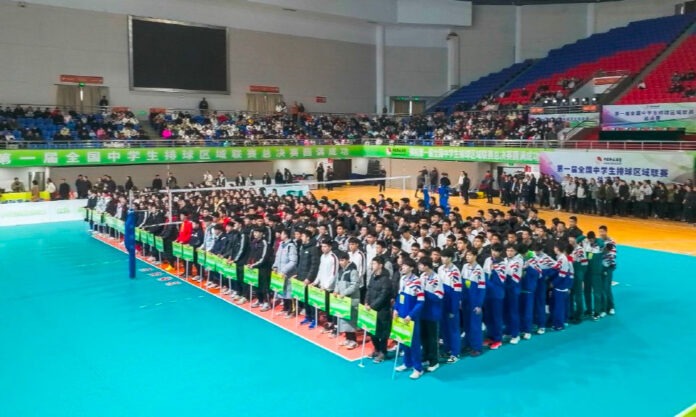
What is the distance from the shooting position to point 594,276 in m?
11.5

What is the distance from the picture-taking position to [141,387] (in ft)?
28.1

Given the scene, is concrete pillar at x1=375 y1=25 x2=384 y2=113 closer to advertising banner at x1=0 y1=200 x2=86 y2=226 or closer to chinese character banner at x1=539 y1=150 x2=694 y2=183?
chinese character banner at x1=539 y1=150 x2=694 y2=183

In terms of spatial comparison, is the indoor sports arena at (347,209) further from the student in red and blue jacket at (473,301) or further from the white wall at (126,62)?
the white wall at (126,62)

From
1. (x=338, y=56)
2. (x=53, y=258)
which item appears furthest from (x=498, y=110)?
(x=53, y=258)

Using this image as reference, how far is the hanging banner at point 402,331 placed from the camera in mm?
8516

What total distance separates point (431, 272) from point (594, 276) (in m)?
4.57

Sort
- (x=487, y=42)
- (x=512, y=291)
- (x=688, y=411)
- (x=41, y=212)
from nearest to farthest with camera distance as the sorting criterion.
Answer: (x=688, y=411) → (x=512, y=291) → (x=41, y=212) → (x=487, y=42)

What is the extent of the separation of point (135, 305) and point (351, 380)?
6.47 meters

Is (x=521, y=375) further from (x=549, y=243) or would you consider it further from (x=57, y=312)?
(x=57, y=312)

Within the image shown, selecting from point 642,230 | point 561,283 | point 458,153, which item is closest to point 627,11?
point 458,153

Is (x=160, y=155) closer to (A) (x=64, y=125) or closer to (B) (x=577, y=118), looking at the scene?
(A) (x=64, y=125)

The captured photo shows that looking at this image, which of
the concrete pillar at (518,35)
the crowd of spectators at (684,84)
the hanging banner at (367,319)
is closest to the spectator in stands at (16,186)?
the hanging banner at (367,319)

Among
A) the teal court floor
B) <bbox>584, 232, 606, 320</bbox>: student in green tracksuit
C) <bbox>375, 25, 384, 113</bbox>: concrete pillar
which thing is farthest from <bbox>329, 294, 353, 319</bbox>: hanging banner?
<bbox>375, 25, 384, 113</bbox>: concrete pillar

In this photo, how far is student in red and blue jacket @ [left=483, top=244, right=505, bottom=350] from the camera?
32.3 feet
